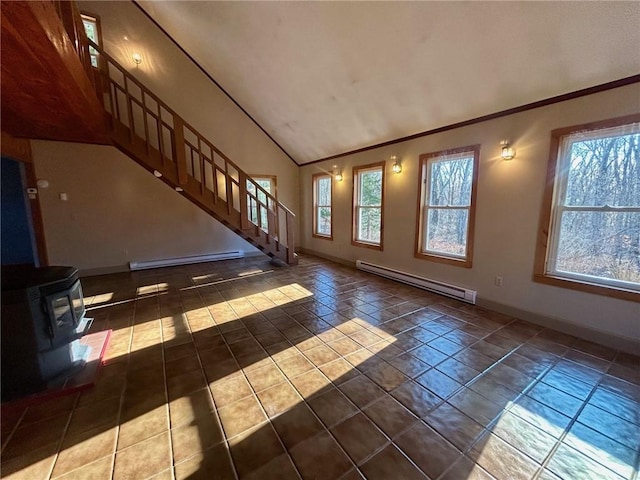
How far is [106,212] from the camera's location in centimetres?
509

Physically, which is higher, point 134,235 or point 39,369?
point 134,235

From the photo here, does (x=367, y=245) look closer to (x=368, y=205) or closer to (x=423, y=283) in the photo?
(x=368, y=205)

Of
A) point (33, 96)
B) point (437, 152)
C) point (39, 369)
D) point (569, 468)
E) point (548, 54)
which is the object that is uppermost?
point (548, 54)

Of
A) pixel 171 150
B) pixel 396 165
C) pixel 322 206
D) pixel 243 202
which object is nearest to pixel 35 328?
pixel 243 202

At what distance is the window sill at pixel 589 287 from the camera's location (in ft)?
8.30

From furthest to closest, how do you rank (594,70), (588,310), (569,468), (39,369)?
(588,310) → (594,70) → (39,369) → (569,468)

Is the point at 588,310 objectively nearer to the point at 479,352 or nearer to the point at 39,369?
the point at 479,352

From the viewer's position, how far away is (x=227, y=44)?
4.57m

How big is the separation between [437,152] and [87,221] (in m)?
6.21

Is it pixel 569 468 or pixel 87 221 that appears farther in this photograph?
pixel 87 221

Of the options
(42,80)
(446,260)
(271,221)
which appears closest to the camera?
(42,80)

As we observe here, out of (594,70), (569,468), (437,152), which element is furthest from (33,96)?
(594,70)

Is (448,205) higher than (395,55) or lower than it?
lower

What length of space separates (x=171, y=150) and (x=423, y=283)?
197 inches
